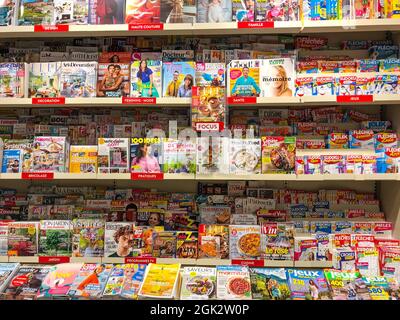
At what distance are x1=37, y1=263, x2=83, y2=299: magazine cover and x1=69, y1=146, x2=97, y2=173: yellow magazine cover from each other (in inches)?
31.2

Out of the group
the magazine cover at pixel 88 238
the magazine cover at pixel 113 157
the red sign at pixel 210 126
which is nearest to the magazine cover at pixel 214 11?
the red sign at pixel 210 126

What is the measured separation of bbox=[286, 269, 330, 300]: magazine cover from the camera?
1907 mm

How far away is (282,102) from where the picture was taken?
261 centimetres

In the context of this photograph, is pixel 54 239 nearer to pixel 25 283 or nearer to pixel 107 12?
pixel 25 283

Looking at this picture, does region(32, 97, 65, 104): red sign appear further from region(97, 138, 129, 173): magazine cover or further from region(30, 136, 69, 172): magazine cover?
region(97, 138, 129, 173): magazine cover

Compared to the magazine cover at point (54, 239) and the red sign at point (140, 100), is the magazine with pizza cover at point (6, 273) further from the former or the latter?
the red sign at point (140, 100)

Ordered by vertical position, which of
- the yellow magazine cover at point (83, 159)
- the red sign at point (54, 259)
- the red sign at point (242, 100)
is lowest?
the red sign at point (54, 259)

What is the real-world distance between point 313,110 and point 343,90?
0.38 m

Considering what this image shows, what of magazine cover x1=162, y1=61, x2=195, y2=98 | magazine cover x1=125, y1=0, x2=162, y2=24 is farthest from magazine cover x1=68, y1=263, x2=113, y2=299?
magazine cover x1=125, y1=0, x2=162, y2=24

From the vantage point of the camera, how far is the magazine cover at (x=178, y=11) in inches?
104

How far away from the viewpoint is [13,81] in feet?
9.11

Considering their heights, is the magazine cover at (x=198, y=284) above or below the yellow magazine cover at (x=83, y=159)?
below

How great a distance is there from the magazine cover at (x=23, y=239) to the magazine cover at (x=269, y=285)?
157 cm
